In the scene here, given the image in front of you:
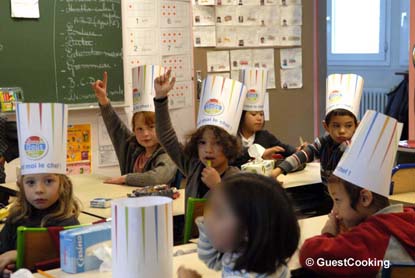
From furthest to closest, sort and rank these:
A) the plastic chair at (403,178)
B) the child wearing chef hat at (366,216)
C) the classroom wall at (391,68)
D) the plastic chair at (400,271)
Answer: the classroom wall at (391,68)
the plastic chair at (403,178)
the child wearing chef hat at (366,216)
the plastic chair at (400,271)

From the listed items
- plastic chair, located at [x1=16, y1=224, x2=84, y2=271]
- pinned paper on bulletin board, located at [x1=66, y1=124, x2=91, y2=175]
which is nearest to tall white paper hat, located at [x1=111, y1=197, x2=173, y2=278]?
plastic chair, located at [x1=16, y1=224, x2=84, y2=271]

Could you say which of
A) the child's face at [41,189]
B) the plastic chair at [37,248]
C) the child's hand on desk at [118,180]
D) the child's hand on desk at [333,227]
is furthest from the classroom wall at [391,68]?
the plastic chair at [37,248]

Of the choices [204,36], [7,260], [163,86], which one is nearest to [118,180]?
[163,86]

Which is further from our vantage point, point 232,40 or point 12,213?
point 232,40

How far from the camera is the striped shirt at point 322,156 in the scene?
147 inches

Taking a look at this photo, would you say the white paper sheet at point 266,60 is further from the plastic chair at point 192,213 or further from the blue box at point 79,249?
the blue box at point 79,249

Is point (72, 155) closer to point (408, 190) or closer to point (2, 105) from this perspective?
point (2, 105)

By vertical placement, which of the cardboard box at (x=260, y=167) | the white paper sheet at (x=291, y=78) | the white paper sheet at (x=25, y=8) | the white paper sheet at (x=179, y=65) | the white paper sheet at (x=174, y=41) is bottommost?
the cardboard box at (x=260, y=167)

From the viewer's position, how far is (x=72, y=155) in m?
5.01

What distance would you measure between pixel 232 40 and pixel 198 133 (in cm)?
266

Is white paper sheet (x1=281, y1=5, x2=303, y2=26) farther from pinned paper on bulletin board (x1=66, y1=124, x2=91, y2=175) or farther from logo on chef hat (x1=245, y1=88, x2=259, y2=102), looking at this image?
logo on chef hat (x1=245, y1=88, x2=259, y2=102)

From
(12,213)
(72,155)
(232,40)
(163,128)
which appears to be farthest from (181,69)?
(12,213)

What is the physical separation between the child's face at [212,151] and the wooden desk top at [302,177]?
1.93 feet

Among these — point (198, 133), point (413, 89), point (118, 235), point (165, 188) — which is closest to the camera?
point (118, 235)
